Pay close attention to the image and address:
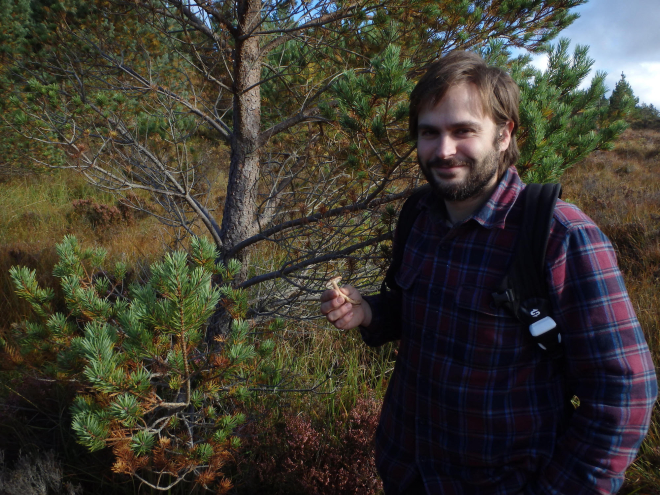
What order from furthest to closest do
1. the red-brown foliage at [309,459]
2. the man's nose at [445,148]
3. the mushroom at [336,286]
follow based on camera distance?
the red-brown foliage at [309,459], the mushroom at [336,286], the man's nose at [445,148]

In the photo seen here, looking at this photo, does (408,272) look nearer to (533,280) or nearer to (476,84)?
(533,280)

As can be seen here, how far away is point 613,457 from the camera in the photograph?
42.1 inches

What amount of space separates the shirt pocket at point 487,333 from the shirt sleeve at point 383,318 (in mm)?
411

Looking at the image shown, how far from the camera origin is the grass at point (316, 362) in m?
2.46

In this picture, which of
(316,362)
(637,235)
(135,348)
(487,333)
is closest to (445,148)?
(487,333)

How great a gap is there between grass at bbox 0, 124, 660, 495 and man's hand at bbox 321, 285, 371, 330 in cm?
120

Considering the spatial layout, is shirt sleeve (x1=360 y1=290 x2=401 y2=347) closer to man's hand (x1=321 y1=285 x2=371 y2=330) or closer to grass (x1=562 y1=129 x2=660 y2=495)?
man's hand (x1=321 y1=285 x2=371 y2=330)

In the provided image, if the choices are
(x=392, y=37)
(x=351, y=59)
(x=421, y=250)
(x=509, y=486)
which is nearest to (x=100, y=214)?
(x=351, y=59)

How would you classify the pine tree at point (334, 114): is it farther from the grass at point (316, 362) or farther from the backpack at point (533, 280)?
the backpack at point (533, 280)

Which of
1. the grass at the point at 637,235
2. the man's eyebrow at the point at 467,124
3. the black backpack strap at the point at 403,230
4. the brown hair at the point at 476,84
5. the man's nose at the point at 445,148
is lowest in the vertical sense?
the grass at the point at 637,235

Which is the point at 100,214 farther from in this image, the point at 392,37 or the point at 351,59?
the point at 392,37

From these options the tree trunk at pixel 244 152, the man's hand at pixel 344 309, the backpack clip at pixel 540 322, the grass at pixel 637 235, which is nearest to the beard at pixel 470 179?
the backpack clip at pixel 540 322

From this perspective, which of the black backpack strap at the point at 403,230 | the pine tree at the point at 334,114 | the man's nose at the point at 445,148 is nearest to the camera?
the man's nose at the point at 445,148

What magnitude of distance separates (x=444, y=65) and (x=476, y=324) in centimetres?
82
